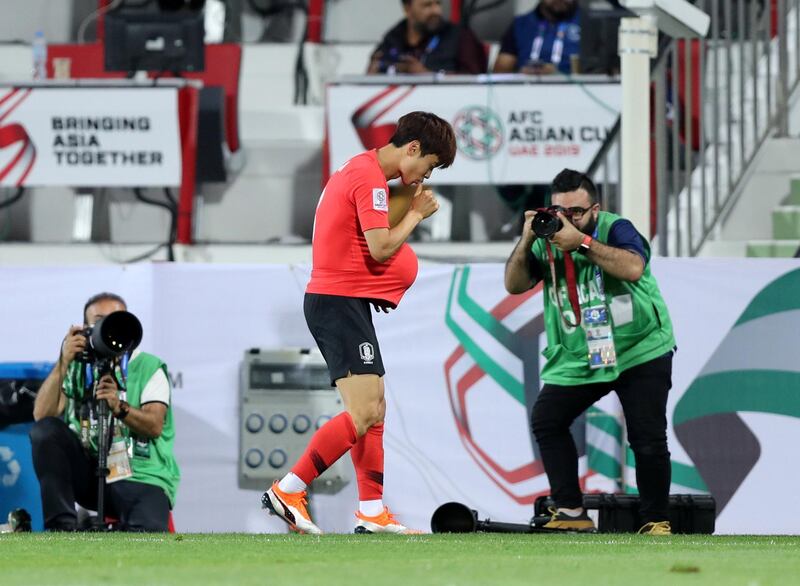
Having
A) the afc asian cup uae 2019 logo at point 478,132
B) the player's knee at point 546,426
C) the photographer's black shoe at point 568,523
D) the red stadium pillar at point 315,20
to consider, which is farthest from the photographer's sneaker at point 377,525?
the red stadium pillar at point 315,20

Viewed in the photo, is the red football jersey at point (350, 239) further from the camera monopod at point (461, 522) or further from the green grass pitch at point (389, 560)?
the camera monopod at point (461, 522)

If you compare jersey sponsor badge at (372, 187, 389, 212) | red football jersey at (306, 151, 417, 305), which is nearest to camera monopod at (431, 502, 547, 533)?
red football jersey at (306, 151, 417, 305)

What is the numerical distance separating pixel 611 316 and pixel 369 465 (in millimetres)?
1332

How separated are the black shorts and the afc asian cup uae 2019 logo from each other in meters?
4.79

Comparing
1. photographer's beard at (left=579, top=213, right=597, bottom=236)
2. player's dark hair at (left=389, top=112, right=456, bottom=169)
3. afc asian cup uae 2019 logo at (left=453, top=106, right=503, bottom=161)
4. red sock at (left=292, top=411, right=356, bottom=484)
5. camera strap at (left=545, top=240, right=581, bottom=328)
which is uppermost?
player's dark hair at (left=389, top=112, right=456, bottom=169)

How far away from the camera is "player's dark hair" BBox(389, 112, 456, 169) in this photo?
678 centimetres

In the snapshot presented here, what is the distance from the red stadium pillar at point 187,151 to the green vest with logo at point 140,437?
4.00 metres

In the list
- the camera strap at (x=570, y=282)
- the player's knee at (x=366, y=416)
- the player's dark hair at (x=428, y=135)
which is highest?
the player's dark hair at (x=428, y=135)

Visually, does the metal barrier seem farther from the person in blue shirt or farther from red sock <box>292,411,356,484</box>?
red sock <box>292,411,356,484</box>

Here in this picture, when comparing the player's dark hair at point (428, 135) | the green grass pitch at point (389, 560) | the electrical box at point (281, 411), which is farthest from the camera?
the electrical box at point (281, 411)

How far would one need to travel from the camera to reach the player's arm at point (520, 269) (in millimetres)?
7469

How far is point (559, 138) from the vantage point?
37.2ft

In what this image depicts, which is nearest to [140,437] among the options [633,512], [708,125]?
[633,512]

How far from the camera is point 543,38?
41.3 ft
